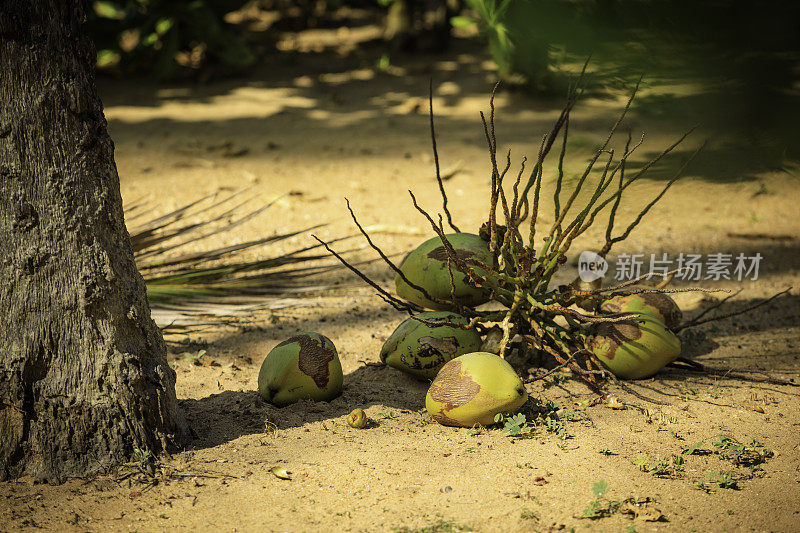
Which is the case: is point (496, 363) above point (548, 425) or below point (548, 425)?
above

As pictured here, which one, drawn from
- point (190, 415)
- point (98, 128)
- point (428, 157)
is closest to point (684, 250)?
point (428, 157)

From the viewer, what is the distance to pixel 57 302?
5.05 ft

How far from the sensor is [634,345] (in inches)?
79.5

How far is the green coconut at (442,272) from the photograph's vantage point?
82.7 inches

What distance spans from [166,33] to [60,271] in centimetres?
509

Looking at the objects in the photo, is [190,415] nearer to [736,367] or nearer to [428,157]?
[736,367]

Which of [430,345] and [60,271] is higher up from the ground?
[60,271]

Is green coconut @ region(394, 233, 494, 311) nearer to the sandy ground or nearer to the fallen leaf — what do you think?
the sandy ground

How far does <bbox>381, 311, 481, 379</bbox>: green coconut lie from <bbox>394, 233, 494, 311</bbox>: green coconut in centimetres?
9

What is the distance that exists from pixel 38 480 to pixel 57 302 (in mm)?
369

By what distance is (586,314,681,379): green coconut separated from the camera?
2020 millimetres

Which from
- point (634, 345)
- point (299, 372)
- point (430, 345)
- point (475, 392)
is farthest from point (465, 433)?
point (634, 345)

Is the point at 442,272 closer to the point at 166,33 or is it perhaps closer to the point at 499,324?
the point at 499,324

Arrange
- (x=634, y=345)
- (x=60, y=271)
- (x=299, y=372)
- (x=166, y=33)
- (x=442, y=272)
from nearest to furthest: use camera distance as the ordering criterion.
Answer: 1. (x=60, y=271)
2. (x=299, y=372)
3. (x=634, y=345)
4. (x=442, y=272)
5. (x=166, y=33)
